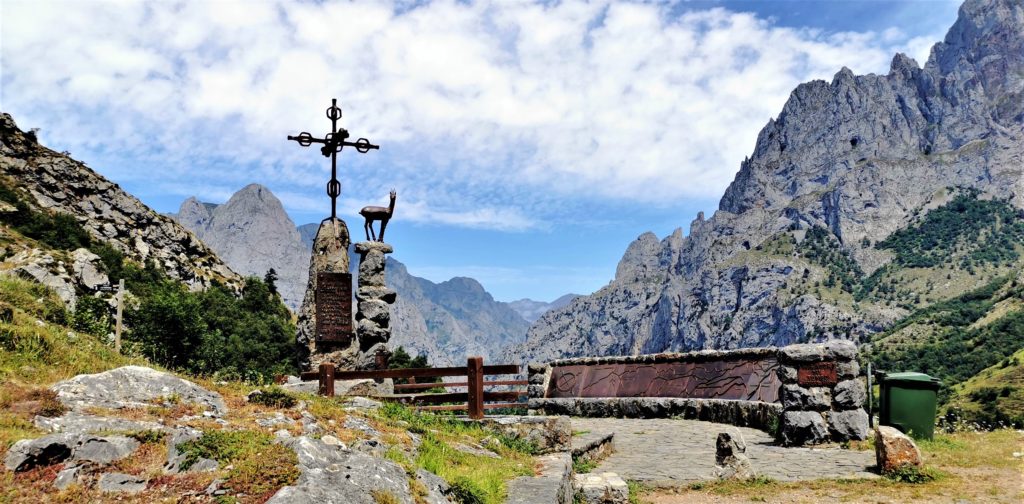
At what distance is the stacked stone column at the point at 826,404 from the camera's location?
1320cm

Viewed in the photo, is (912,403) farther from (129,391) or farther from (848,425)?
(129,391)

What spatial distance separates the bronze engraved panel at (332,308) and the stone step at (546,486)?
1148 cm

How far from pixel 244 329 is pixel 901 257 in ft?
661

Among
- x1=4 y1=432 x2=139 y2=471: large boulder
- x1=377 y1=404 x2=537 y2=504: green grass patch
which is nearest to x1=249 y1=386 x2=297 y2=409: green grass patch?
x1=377 y1=404 x2=537 y2=504: green grass patch

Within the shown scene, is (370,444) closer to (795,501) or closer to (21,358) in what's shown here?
(21,358)

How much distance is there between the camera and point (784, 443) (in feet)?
44.2

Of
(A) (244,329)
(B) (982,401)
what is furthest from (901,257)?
(A) (244,329)

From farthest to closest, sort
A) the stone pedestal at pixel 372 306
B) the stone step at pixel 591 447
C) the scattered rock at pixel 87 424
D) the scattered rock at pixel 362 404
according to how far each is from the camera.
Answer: the stone pedestal at pixel 372 306
the stone step at pixel 591 447
the scattered rock at pixel 362 404
the scattered rock at pixel 87 424

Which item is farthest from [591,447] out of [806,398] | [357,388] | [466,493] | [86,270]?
[86,270]

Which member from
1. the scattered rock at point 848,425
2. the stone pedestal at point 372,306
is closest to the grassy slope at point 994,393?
the scattered rock at point 848,425

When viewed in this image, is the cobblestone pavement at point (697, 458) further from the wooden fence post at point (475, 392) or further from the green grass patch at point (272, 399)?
the green grass patch at point (272, 399)

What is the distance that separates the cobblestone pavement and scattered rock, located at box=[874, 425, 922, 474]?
272 millimetres

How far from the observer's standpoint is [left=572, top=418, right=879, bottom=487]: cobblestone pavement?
10.7 metres

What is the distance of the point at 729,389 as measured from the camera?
16922mm
